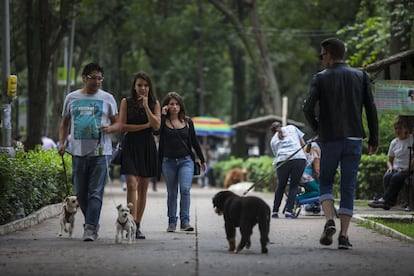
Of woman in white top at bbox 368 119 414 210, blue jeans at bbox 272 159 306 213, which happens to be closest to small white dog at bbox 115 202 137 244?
blue jeans at bbox 272 159 306 213

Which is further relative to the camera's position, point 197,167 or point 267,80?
point 267,80

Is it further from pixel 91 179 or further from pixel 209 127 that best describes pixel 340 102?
pixel 209 127

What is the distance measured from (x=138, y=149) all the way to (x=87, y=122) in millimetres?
984

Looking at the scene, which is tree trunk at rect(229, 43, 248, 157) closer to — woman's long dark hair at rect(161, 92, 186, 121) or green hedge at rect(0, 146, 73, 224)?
green hedge at rect(0, 146, 73, 224)

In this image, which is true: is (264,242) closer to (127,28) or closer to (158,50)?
(127,28)

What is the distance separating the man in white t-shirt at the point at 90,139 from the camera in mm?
11305

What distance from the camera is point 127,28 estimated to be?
150 ft

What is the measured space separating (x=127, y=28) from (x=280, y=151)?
29.6 metres

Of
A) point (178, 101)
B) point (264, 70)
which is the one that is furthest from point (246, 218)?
point (264, 70)

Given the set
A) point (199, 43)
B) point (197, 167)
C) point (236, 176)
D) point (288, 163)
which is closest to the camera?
point (197, 167)

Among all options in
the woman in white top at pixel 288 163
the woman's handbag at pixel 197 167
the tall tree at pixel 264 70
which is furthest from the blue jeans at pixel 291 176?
the tall tree at pixel 264 70

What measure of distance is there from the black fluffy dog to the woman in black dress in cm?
196

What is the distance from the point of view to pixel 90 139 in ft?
37.1

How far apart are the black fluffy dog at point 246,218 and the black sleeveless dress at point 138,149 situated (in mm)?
1969
